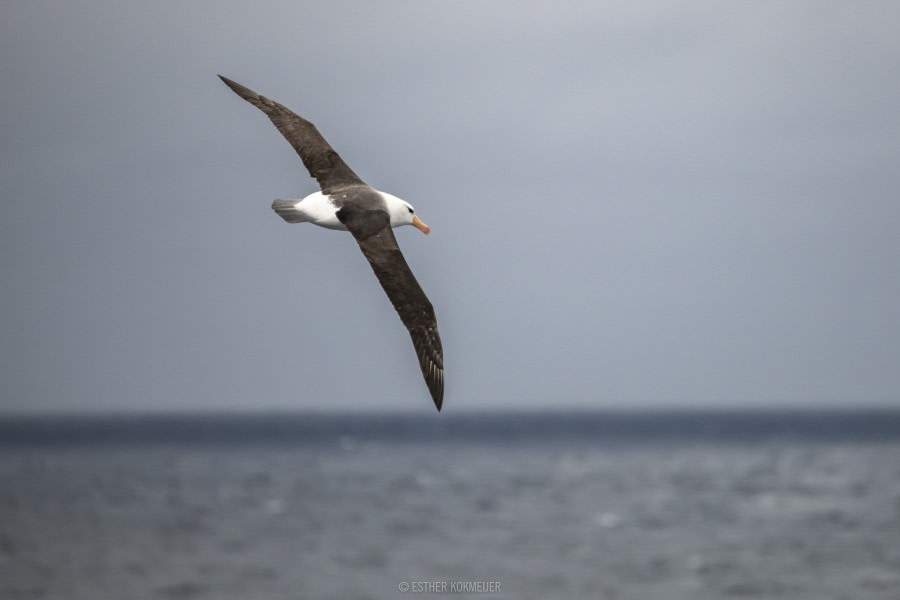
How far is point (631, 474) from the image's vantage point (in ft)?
308

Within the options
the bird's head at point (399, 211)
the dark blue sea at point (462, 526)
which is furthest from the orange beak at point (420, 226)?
the dark blue sea at point (462, 526)

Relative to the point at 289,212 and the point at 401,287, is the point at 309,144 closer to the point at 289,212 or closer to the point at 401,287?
the point at 289,212

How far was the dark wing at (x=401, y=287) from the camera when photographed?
15.4m

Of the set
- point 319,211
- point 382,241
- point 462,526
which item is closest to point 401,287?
point 382,241

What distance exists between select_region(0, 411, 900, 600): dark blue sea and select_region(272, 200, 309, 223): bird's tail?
33.2 m

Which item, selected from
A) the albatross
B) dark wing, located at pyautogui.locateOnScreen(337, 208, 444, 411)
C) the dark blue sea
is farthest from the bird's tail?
the dark blue sea

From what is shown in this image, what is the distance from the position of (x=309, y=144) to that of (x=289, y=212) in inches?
76.2

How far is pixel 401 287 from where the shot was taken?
50.6ft

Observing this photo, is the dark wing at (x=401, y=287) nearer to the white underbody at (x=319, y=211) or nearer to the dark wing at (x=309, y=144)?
the white underbody at (x=319, y=211)

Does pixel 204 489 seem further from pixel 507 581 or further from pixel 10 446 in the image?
pixel 10 446

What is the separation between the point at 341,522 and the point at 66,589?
1826 cm

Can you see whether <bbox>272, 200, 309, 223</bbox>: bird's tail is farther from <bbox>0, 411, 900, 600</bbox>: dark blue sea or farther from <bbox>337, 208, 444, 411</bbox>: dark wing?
<bbox>0, 411, 900, 600</bbox>: dark blue sea

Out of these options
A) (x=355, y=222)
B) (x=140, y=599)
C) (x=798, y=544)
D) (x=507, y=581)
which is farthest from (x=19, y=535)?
(x=355, y=222)

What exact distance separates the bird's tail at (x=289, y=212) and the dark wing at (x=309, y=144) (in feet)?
2.14
